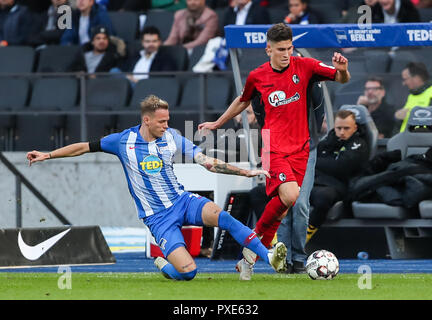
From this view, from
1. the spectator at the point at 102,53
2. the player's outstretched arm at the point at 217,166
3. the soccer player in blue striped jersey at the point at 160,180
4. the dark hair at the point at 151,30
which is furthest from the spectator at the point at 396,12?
the player's outstretched arm at the point at 217,166

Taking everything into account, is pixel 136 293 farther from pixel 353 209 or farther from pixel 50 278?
pixel 353 209

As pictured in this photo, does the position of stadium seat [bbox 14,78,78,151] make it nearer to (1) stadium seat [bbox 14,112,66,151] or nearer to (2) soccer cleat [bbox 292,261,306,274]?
(1) stadium seat [bbox 14,112,66,151]

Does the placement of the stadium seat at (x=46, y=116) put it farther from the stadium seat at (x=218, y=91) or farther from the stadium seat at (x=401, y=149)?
the stadium seat at (x=401, y=149)

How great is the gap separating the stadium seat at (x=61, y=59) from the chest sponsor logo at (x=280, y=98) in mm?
7662

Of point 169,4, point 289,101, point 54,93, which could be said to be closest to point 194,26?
point 169,4

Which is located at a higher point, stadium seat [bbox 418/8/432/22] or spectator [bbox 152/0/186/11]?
spectator [bbox 152/0/186/11]

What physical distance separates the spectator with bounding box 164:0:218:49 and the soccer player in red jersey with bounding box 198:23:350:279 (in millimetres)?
7026

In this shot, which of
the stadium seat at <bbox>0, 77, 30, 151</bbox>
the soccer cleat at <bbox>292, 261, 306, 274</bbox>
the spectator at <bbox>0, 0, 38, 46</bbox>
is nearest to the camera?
the soccer cleat at <bbox>292, 261, 306, 274</bbox>

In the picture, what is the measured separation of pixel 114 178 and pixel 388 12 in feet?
15.2

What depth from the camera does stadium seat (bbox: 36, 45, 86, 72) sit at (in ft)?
55.9

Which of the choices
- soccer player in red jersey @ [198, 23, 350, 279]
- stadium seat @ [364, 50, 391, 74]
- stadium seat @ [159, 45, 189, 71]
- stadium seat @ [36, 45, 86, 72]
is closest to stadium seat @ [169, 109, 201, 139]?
stadium seat @ [159, 45, 189, 71]

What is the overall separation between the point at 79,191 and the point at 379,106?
5.37 meters

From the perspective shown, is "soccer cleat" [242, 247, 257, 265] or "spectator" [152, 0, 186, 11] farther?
"spectator" [152, 0, 186, 11]

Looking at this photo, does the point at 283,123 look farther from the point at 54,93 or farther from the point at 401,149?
the point at 54,93
